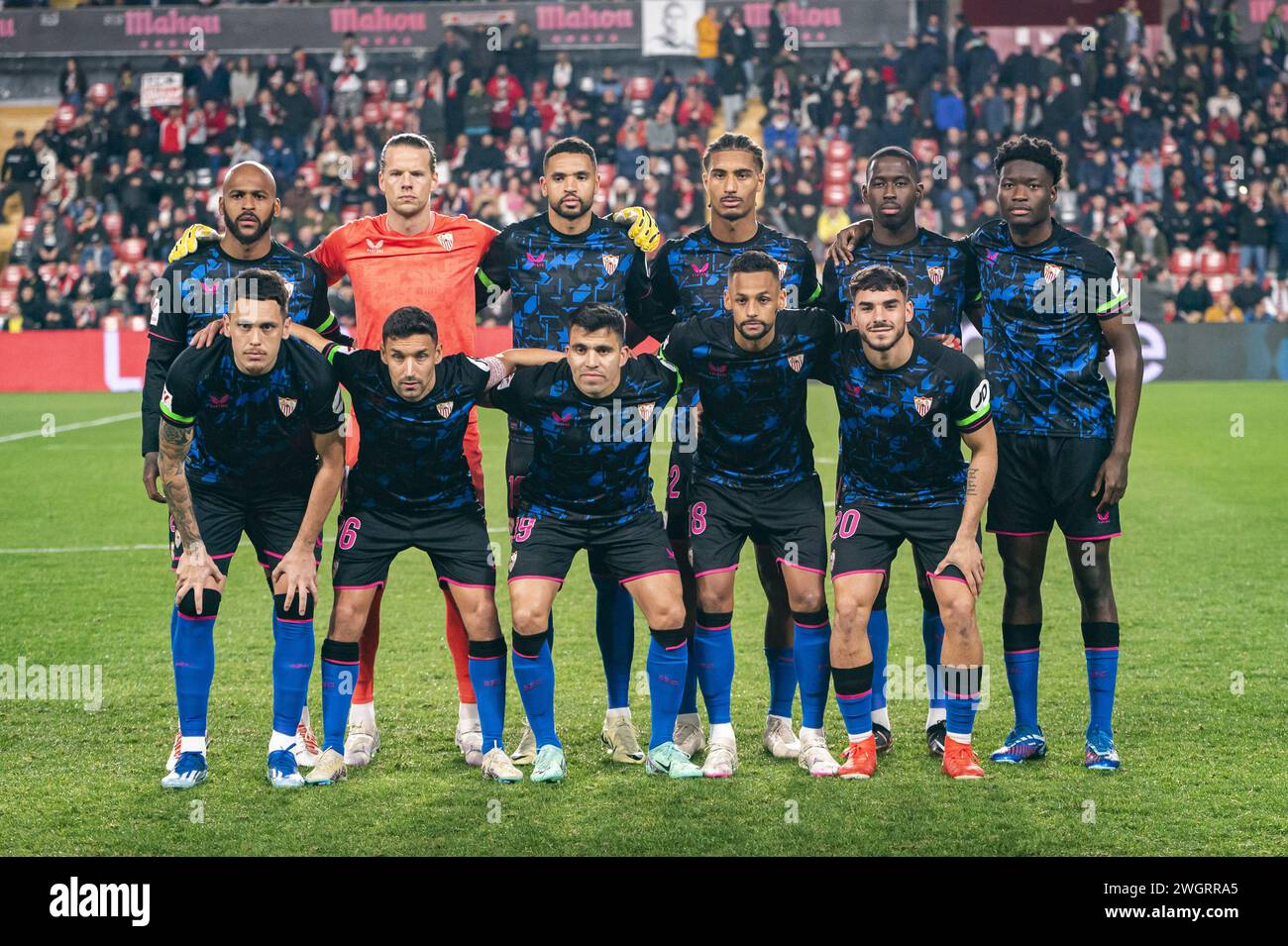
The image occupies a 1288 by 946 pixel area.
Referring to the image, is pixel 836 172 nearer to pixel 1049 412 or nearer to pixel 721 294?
pixel 721 294

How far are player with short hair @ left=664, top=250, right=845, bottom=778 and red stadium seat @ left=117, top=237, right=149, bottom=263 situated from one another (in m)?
19.2

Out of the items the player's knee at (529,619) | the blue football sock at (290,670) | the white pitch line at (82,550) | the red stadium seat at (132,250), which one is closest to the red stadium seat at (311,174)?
the red stadium seat at (132,250)

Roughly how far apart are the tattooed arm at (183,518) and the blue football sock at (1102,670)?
125 inches

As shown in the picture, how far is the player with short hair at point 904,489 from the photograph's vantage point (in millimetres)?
5398

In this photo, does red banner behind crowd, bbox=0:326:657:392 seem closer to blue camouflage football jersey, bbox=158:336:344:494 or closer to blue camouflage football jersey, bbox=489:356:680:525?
blue camouflage football jersey, bbox=158:336:344:494

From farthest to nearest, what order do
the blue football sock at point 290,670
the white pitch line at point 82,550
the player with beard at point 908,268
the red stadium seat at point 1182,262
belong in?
the red stadium seat at point 1182,262 < the white pitch line at point 82,550 < the player with beard at point 908,268 < the blue football sock at point 290,670

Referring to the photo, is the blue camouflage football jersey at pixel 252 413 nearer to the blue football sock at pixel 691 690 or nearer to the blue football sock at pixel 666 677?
the blue football sock at pixel 666 677

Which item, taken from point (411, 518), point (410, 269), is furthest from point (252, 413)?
point (410, 269)

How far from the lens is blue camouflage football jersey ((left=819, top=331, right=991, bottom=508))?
5.42m

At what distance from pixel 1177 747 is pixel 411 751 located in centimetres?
287

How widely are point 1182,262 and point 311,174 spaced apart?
43.2ft

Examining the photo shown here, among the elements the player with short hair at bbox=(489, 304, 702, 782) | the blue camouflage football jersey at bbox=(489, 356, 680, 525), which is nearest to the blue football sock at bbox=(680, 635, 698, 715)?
the player with short hair at bbox=(489, 304, 702, 782)

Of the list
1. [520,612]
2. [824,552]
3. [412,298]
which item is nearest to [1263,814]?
[824,552]

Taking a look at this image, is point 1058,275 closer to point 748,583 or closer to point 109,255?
point 748,583
